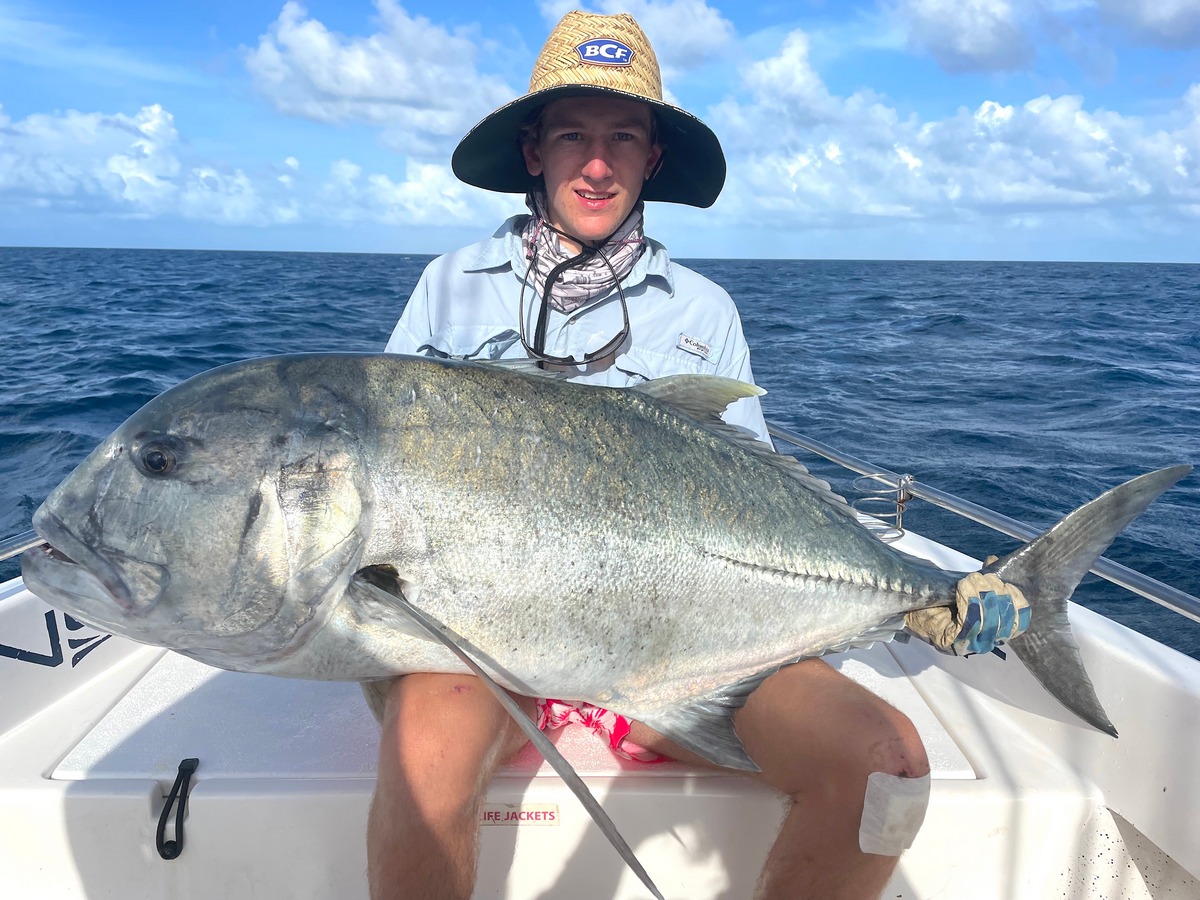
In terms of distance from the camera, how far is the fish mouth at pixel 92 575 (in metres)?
1.52

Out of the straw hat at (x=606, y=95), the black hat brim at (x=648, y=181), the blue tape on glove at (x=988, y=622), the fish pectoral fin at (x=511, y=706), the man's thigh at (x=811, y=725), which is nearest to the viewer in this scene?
the fish pectoral fin at (x=511, y=706)

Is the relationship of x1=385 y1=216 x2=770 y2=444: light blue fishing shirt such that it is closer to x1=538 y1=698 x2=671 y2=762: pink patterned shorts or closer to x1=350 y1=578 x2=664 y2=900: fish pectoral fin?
x1=538 y1=698 x2=671 y2=762: pink patterned shorts

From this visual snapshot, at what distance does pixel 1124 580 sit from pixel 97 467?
9.12 feet

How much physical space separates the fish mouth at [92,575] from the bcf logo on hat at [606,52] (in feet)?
6.56

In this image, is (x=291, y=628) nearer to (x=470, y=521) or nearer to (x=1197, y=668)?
(x=470, y=521)

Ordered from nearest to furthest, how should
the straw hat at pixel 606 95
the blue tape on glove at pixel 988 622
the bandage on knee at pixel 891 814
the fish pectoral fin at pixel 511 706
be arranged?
the fish pectoral fin at pixel 511 706
the bandage on knee at pixel 891 814
the blue tape on glove at pixel 988 622
the straw hat at pixel 606 95

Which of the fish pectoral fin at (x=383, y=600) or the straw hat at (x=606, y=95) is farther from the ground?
the straw hat at (x=606, y=95)

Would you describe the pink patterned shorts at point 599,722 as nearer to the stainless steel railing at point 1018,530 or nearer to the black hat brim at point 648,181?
the stainless steel railing at point 1018,530

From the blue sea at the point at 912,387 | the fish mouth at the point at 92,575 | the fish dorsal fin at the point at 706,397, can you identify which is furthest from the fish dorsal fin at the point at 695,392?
the blue sea at the point at 912,387

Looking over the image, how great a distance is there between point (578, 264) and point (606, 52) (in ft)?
2.22

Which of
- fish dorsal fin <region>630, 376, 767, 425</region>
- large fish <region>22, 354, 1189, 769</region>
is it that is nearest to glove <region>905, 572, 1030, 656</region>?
large fish <region>22, 354, 1189, 769</region>

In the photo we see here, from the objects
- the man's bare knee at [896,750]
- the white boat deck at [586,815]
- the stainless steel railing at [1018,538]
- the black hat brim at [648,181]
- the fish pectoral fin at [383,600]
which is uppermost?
the black hat brim at [648,181]

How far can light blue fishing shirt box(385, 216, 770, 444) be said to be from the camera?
9.25 ft

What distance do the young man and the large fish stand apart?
203mm
